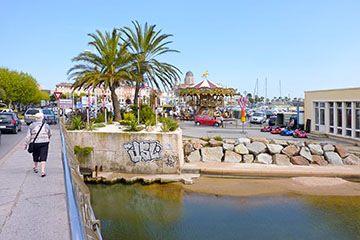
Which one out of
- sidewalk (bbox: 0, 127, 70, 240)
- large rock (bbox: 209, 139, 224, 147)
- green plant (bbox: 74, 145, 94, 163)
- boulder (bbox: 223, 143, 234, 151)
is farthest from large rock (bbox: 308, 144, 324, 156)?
sidewalk (bbox: 0, 127, 70, 240)

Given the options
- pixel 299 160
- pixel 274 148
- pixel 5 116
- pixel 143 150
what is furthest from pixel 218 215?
pixel 5 116

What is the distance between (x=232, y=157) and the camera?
55.4 feet

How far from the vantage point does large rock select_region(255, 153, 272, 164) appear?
661 inches

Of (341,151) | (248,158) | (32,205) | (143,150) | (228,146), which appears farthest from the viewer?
(228,146)

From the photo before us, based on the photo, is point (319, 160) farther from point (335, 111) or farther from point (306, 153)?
point (335, 111)

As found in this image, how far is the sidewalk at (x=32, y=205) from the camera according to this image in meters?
4.68

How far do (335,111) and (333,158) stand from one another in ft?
23.9

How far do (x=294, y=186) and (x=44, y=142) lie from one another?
427 inches

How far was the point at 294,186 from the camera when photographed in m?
13.3

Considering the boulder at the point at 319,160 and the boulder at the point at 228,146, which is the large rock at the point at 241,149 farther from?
the boulder at the point at 319,160

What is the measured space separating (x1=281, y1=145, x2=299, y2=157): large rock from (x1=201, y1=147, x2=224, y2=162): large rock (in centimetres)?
377

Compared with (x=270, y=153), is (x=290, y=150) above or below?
above

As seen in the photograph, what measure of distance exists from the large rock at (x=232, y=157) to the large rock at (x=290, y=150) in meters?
2.73

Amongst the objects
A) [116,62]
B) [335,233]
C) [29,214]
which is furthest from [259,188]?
[116,62]
